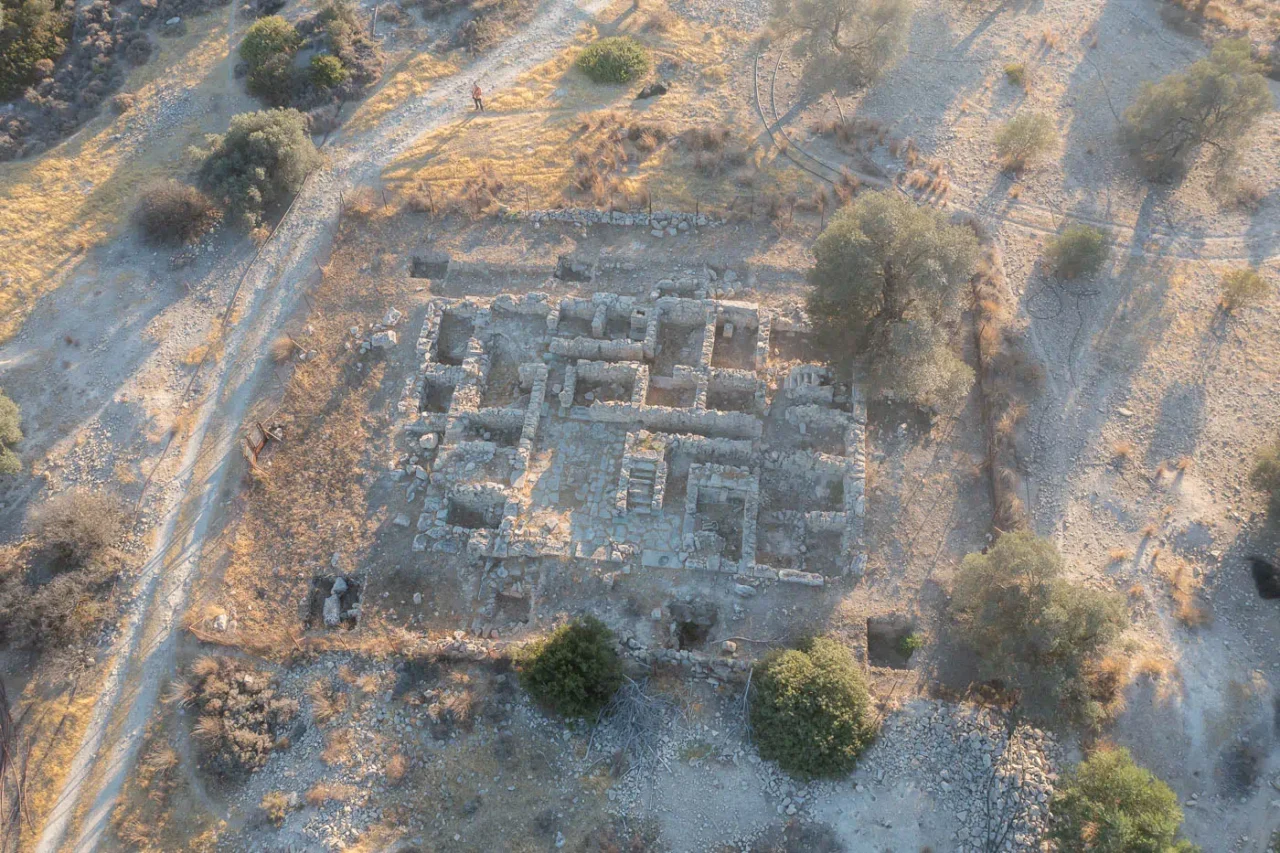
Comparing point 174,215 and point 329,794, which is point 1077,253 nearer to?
point 329,794

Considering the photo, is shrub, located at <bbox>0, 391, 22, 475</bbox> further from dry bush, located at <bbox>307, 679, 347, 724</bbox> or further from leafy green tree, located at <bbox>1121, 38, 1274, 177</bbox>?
leafy green tree, located at <bbox>1121, 38, 1274, 177</bbox>

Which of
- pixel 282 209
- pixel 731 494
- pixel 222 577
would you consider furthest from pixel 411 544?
pixel 282 209

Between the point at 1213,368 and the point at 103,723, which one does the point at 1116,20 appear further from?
the point at 103,723

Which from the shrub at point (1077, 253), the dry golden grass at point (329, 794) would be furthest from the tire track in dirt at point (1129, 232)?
the dry golden grass at point (329, 794)

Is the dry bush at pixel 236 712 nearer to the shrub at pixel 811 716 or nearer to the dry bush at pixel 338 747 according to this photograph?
the dry bush at pixel 338 747

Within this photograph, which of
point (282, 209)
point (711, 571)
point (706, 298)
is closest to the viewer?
point (711, 571)

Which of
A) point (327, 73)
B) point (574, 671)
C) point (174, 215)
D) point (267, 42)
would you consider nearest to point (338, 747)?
point (574, 671)

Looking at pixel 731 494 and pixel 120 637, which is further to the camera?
pixel 731 494
